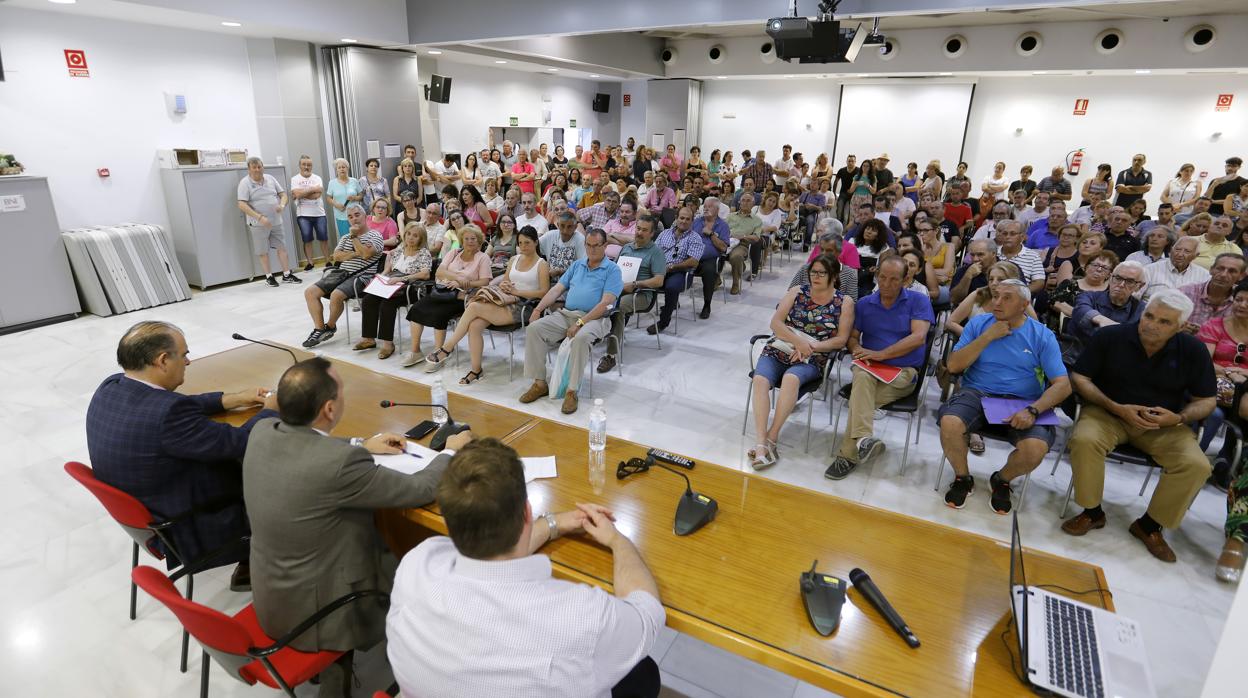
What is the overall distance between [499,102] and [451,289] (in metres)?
10.9

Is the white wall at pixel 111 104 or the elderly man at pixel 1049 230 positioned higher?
the white wall at pixel 111 104

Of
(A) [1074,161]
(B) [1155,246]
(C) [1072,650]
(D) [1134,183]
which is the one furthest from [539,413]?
(A) [1074,161]

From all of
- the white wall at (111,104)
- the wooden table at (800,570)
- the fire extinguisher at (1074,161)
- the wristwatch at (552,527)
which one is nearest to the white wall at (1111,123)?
the fire extinguisher at (1074,161)

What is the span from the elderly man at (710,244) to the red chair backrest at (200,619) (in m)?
5.65

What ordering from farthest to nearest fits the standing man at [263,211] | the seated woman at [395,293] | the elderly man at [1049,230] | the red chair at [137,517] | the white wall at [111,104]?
the standing man at [263,211] < the white wall at [111,104] < the elderly man at [1049,230] < the seated woman at [395,293] < the red chair at [137,517]

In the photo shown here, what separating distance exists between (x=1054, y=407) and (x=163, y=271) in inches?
329

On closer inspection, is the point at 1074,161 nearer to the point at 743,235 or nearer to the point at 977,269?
the point at 743,235

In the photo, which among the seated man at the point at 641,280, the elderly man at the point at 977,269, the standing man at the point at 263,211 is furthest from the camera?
the standing man at the point at 263,211

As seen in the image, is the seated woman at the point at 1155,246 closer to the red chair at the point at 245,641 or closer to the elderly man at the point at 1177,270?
the elderly man at the point at 1177,270

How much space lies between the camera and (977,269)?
17.0ft

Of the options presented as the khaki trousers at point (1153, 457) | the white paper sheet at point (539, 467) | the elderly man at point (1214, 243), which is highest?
the elderly man at point (1214, 243)

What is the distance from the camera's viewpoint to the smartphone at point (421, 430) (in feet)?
8.63

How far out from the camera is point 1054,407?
352cm

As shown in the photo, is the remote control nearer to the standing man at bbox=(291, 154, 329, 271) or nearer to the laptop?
the laptop
